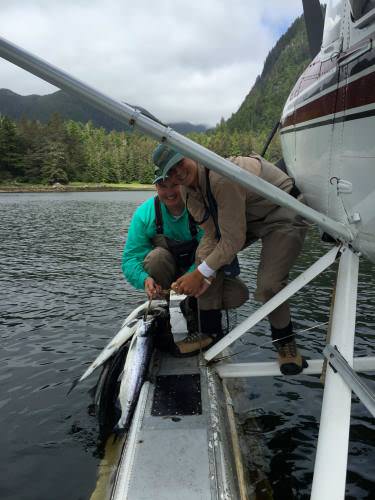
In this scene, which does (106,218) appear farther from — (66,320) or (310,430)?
(310,430)

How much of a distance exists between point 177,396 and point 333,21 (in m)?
3.83

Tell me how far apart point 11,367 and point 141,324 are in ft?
11.9

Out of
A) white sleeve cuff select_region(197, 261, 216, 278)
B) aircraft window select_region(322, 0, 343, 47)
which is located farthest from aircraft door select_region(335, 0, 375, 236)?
white sleeve cuff select_region(197, 261, 216, 278)

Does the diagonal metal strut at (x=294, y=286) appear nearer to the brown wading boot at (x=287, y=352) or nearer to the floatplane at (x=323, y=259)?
the floatplane at (x=323, y=259)

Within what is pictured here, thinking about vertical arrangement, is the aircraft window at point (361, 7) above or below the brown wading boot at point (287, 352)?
above

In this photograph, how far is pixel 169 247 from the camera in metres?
5.67

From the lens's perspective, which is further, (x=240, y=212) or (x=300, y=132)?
(x=300, y=132)

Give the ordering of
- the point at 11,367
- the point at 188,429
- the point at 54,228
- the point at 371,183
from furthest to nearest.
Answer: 1. the point at 54,228
2. the point at 11,367
3. the point at 188,429
4. the point at 371,183

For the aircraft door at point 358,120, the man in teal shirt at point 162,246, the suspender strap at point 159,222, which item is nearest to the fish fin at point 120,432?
the man in teal shirt at point 162,246

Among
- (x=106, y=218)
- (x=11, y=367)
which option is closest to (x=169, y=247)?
(x=11, y=367)

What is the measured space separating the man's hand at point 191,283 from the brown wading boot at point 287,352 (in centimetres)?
90

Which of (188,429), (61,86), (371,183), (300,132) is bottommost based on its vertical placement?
→ (188,429)

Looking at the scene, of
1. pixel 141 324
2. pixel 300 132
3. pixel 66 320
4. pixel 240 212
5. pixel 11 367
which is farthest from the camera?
pixel 66 320

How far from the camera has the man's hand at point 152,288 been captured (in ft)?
17.0
